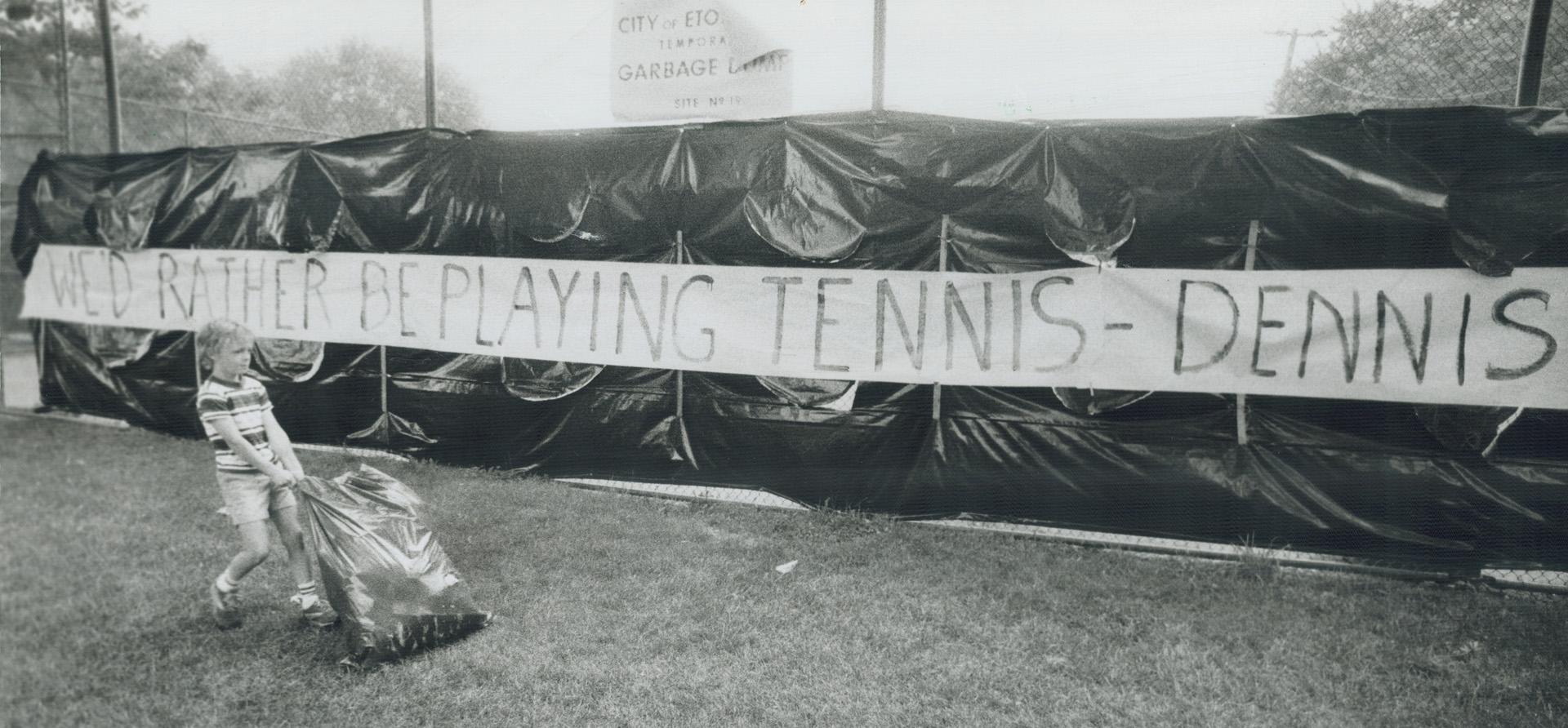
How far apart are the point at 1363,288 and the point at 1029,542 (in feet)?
7.30

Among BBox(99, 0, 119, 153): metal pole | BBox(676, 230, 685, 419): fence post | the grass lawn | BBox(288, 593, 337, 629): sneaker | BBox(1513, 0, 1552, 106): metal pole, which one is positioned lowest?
the grass lawn

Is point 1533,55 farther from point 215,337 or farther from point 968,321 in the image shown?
point 215,337

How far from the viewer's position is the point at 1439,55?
488 cm

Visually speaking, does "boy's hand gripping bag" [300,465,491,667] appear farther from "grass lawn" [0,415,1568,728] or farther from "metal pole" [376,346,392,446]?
"metal pole" [376,346,392,446]

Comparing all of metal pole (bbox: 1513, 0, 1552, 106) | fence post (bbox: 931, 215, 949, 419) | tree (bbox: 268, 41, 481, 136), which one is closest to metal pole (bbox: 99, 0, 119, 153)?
tree (bbox: 268, 41, 481, 136)

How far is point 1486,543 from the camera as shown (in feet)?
14.8

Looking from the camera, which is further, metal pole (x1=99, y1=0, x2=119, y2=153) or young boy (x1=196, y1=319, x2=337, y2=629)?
metal pole (x1=99, y1=0, x2=119, y2=153)

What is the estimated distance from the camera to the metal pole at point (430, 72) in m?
6.27

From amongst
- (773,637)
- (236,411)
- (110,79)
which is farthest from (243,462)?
(110,79)

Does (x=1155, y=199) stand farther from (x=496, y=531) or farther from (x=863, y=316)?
(x=496, y=531)

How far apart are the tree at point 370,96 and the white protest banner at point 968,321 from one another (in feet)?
5.44

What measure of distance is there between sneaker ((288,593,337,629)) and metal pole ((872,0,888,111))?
13.0ft

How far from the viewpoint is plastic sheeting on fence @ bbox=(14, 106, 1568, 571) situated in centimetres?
448

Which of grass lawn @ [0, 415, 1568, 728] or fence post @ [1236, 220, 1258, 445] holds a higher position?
fence post @ [1236, 220, 1258, 445]
